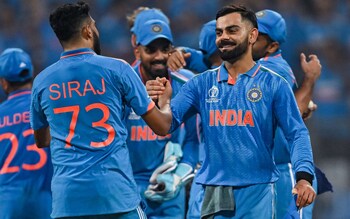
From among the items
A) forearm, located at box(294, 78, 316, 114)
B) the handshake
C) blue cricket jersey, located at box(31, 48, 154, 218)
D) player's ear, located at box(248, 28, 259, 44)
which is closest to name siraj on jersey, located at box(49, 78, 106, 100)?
blue cricket jersey, located at box(31, 48, 154, 218)

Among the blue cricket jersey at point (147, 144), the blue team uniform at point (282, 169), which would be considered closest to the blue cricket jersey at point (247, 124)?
the blue team uniform at point (282, 169)

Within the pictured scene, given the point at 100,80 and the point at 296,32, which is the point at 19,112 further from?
the point at 296,32

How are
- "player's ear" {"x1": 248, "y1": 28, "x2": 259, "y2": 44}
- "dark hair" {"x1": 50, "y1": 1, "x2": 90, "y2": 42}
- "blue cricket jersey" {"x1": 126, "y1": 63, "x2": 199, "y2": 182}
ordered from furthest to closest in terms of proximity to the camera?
"blue cricket jersey" {"x1": 126, "y1": 63, "x2": 199, "y2": 182} < "player's ear" {"x1": 248, "y1": 28, "x2": 259, "y2": 44} < "dark hair" {"x1": 50, "y1": 1, "x2": 90, "y2": 42}

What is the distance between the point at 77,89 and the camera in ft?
17.2

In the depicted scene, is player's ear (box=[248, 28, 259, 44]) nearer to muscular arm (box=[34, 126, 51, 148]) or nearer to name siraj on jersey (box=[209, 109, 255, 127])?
name siraj on jersey (box=[209, 109, 255, 127])

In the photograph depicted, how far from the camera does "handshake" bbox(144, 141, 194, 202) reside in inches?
271

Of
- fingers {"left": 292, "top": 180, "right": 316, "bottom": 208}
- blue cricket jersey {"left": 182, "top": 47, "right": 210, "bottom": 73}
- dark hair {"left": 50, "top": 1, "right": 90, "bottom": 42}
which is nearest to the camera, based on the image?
fingers {"left": 292, "top": 180, "right": 316, "bottom": 208}

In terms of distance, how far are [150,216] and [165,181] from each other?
45 cm

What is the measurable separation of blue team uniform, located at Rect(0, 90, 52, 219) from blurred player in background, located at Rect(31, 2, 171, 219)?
1.67 metres

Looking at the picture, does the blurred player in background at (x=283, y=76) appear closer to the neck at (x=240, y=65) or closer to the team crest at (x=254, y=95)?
the neck at (x=240, y=65)

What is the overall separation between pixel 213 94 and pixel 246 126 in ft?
1.07

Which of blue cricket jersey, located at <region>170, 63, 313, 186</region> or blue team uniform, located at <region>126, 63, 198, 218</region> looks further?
blue team uniform, located at <region>126, 63, 198, 218</region>

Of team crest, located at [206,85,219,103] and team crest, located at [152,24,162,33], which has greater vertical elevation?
team crest, located at [152,24,162,33]

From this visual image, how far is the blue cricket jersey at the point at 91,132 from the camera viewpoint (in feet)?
17.1
